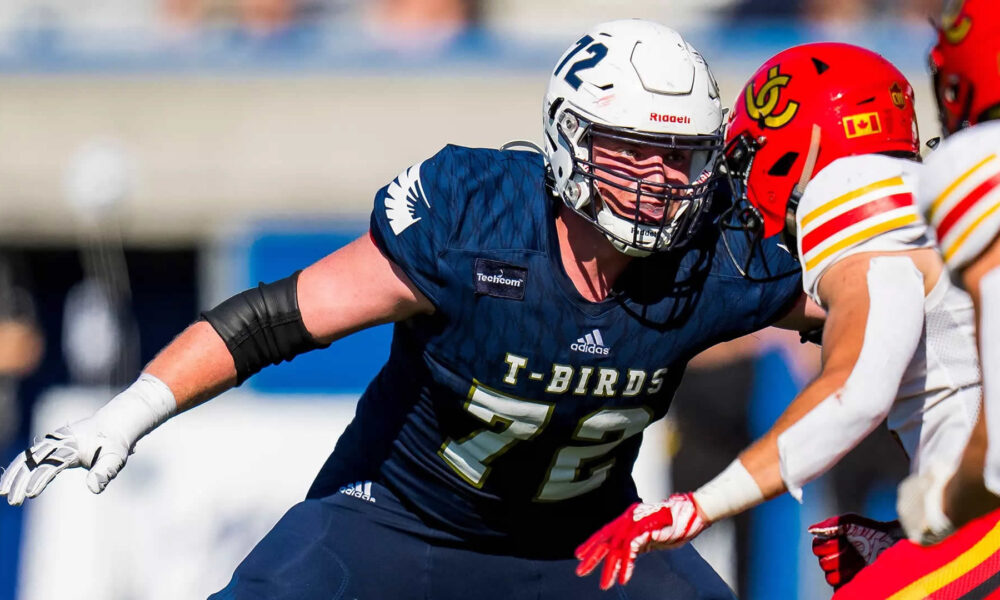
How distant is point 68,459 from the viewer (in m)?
2.51

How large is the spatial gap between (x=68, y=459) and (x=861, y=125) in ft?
5.47

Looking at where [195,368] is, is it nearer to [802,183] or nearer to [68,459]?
[68,459]

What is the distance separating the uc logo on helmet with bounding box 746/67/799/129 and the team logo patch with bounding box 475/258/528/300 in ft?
1.90

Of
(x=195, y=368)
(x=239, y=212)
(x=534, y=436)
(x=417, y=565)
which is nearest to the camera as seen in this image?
(x=195, y=368)

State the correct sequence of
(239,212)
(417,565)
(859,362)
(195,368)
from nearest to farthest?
1. (859,362)
2. (195,368)
3. (417,565)
4. (239,212)

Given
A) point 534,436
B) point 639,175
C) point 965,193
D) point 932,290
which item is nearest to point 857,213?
point 932,290

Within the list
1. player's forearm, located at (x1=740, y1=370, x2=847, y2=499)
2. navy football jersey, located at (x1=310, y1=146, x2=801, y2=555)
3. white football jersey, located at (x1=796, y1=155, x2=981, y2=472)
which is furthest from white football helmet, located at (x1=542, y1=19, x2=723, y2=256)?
player's forearm, located at (x1=740, y1=370, x2=847, y2=499)

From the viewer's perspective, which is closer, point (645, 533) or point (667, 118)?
point (645, 533)

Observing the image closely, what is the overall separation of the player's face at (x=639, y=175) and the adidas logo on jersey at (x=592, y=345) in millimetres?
253

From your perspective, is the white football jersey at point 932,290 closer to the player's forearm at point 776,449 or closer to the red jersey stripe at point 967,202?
the player's forearm at point 776,449

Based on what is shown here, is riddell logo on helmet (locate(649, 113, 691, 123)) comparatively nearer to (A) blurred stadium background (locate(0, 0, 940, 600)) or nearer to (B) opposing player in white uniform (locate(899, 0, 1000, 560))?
(B) opposing player in white uniform (locate(899, 0, 1000, 560))

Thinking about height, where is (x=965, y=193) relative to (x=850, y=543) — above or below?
above

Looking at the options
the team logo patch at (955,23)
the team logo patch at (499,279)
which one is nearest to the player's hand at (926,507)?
the team logo patch at (955,23)

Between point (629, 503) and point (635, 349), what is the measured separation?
0.48m
